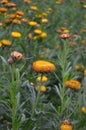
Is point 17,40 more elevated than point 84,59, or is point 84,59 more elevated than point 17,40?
point 17,40

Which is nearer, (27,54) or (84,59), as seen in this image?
(27,54)

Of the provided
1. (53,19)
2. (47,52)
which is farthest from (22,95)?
(53,19)

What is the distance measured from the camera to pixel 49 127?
2.39 meters

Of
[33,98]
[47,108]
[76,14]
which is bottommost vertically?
[76,14]

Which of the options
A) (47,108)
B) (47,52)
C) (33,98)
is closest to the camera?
(33,98)

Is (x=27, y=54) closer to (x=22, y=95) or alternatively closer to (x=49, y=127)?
(x=22, y=95)

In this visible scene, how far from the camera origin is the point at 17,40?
388 cm

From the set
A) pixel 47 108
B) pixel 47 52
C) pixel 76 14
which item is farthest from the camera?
pixel 76 14

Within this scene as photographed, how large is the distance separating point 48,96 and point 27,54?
0.63 meters

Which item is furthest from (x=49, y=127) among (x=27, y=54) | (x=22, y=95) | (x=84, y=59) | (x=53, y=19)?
(x=53, y=19)

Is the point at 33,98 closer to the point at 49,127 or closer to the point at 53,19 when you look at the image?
the point at 49,127

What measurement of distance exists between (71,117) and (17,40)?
63.0 inches

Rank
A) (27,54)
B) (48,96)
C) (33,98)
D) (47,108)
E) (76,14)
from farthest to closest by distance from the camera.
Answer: (76,14)
(27,54)
(48,96)
(47,108)
(33,98)

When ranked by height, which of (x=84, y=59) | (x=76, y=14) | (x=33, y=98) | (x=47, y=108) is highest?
(x=33, y=98)
